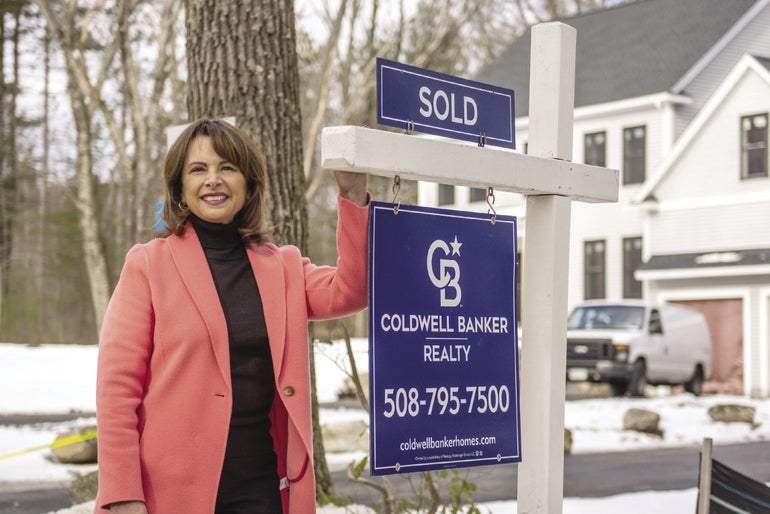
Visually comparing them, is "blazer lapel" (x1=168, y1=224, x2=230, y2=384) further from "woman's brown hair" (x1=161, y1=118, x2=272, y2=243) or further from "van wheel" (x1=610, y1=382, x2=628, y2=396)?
"van wheel" (x1=610, y1=382, x2=628, y2=396)

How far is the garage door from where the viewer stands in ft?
88.6

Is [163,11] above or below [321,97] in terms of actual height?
above

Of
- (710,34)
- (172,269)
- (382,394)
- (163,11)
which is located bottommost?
(382,394)

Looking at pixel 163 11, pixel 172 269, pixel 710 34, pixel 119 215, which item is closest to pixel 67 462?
pixel 163 11

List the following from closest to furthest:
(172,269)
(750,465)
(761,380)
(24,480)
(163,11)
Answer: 1. (172,269)
2. (24,480)
3. (750,465)
4. (163,11)
5. (761,380)

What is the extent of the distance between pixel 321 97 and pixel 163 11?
264cm

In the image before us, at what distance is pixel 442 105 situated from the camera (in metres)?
4.07

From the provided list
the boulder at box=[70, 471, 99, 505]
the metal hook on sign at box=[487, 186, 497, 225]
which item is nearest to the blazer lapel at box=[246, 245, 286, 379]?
the metal hook on sign at box=[487, 186, 497, 225]

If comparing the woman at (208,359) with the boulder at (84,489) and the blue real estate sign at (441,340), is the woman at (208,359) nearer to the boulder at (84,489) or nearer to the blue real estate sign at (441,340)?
the blue real estate sign at (441,340)

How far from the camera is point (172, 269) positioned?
130 inches

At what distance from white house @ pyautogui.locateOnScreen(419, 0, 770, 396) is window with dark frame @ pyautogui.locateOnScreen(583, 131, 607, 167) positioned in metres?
0.04

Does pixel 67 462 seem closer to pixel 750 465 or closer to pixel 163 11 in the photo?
pixel 750 465

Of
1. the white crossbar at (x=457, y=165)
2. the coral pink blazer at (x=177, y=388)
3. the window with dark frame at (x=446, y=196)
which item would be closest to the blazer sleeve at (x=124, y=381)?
the coral pink blazer at (x=177, y=388)

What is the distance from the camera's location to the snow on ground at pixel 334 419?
929 cm
